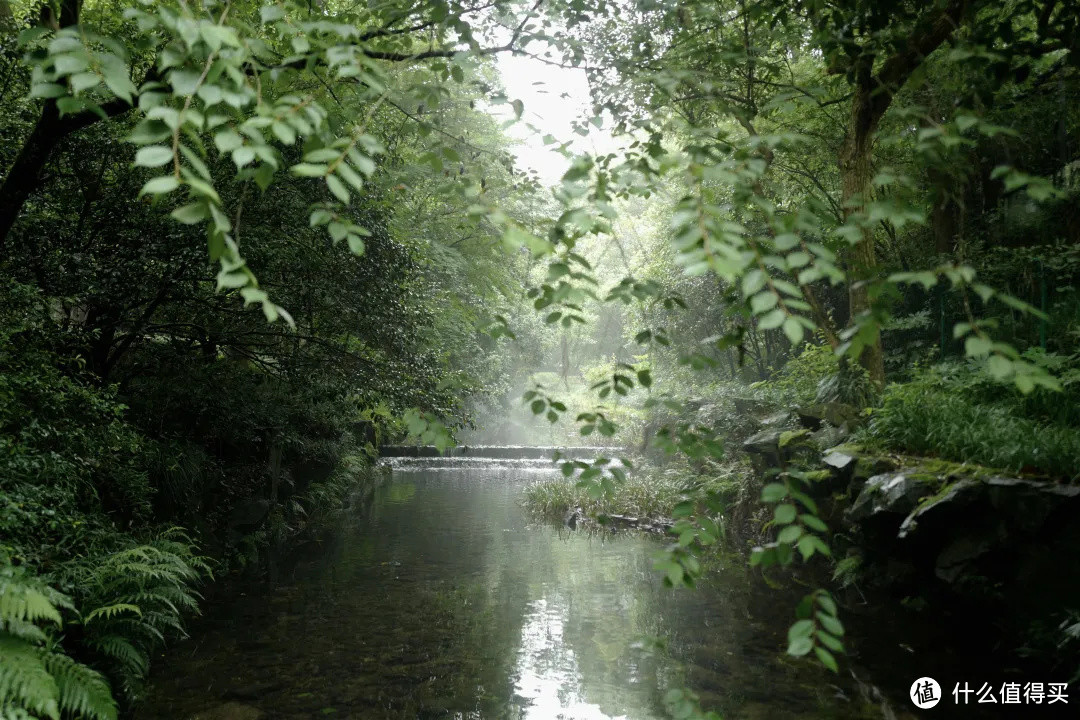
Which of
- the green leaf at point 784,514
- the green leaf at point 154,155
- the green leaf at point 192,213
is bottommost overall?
the green leaf at point 784,514

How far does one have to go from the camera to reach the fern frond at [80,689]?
12.5ft

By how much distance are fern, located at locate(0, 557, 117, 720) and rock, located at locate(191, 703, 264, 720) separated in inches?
35.3

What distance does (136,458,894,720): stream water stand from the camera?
16.6ft

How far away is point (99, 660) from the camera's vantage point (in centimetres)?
478

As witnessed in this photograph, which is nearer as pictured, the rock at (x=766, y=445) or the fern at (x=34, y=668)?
the fern at (x=34, y=668)

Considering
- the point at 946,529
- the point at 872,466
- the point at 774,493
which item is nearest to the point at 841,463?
the point at 872,466

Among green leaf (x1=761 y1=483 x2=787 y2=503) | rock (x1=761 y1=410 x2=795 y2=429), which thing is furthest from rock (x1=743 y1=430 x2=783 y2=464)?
green leaf (x1=761 y1=483 x2=787 y2=503)

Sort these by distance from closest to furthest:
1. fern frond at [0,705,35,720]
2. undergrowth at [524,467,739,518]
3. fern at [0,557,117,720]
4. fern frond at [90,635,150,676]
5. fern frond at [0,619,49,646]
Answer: fern frond at [0,705,35,720] < fern at [0,557,117,720] < fern frond at [0,619,49,646] < fern frond at [90,635,150,676] < undergrowth at [524,467,739,518]

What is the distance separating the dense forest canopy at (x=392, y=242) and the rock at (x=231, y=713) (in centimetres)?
57

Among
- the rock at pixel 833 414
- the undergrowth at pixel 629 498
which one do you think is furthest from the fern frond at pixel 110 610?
the undergrowth at pixel 629 498

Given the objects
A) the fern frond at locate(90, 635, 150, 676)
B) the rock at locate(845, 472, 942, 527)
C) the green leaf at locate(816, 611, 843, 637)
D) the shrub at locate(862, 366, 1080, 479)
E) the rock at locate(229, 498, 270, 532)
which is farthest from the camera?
the rock at locate(229, 498, 270, 532)

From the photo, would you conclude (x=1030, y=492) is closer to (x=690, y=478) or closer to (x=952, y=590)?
(x=952, y=590)

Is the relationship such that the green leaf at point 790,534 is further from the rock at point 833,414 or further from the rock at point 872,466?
the rock at point 833,414

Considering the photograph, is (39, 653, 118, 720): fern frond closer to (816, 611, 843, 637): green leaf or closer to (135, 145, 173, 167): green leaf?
(135, 145, 173, 167): green leaf
